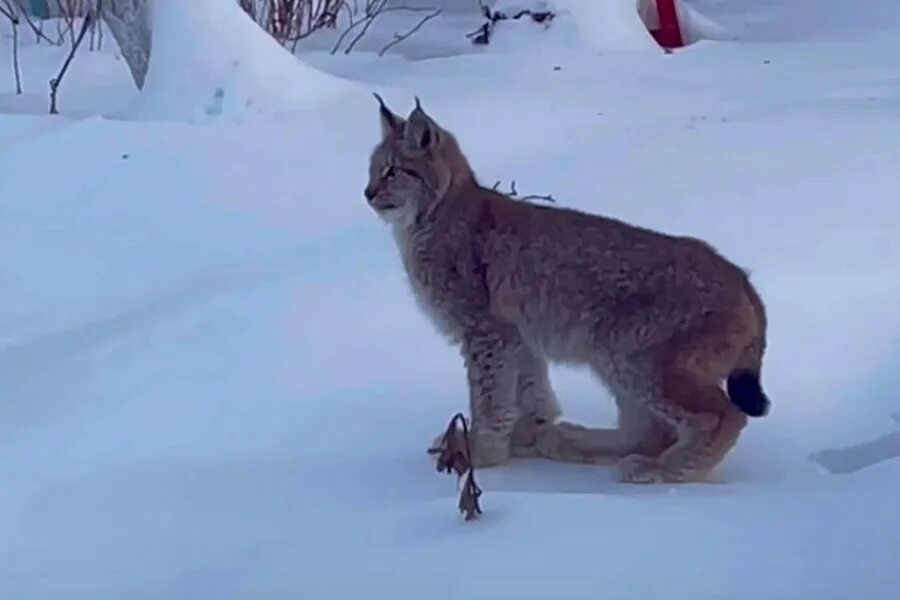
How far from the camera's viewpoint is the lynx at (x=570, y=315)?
2.92m

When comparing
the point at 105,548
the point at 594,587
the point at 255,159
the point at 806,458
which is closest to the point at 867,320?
the point at 806,458

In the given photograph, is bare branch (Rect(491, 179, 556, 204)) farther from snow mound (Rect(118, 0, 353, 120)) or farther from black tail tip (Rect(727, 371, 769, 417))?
black tail tip (Rect(727, 371, 769, 417))

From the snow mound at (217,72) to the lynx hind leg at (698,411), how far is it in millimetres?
2844

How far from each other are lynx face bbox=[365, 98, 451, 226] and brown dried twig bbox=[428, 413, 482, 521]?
0.52 m

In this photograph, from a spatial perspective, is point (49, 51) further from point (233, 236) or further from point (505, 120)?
point (233, 236)

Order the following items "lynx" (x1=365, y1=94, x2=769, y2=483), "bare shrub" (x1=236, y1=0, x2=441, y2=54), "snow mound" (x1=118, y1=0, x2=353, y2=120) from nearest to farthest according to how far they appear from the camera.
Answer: "lynx" (x1=365, y1=94, x2=769, y2=483) < "snow mound" (x1=118, y1=0, x2=353, y2=120) < "bare shrub" (x1=236, y1=0, x2=441, y2=54)

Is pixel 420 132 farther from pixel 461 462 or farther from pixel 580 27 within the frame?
pixel 580 27

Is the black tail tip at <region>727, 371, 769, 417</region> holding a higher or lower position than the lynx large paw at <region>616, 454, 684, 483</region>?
higher

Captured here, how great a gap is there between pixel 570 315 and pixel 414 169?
1.58 feet

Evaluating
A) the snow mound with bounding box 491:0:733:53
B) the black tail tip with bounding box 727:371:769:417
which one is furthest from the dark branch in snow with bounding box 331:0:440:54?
the black tail tip with bounding box 727:371:769:417

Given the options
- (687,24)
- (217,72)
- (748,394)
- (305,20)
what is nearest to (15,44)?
(305,20)

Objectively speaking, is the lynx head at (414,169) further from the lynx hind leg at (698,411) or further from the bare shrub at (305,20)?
the bare shrub at (305,20)

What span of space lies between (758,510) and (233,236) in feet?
7.61

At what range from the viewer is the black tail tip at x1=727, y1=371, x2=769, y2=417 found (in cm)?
282
